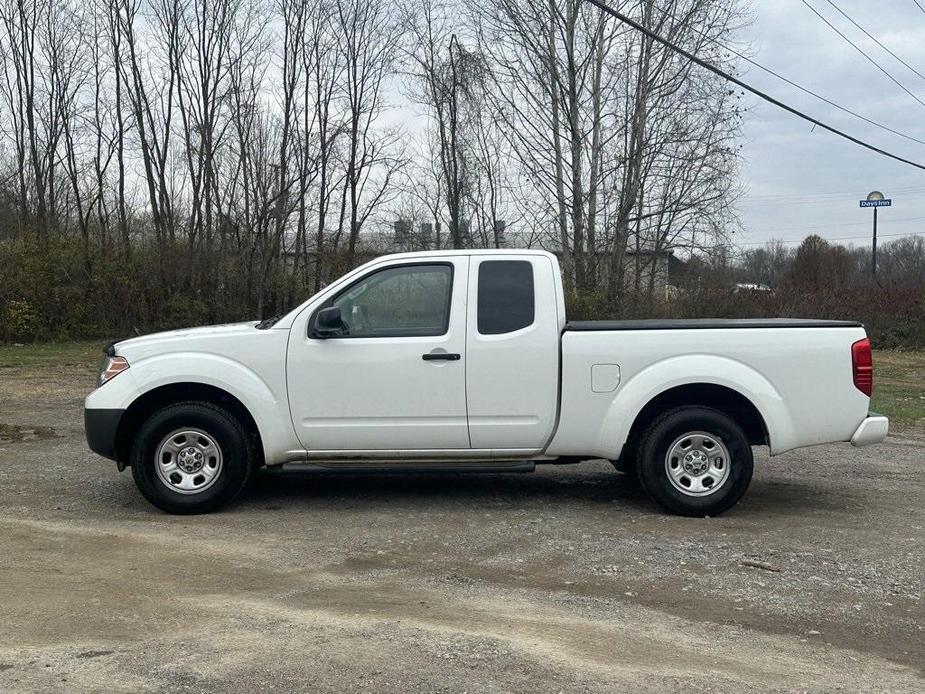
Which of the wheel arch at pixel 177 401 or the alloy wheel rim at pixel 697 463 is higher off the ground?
the wheel arch at pixel 177 401

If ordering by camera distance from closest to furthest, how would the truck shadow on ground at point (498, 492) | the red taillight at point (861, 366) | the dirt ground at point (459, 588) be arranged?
the dirt ground at point (459, 588) < the red taillight at point (861, 366) < the truck shadow on ground at point (498, 492)

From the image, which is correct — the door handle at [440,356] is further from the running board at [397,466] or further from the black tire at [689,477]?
the black tire at [689,477]

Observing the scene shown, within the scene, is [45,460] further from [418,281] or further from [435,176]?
→ [435,176]

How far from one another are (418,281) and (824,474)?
A: 14.7ft

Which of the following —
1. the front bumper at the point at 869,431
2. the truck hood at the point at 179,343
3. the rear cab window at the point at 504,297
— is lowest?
the front bumper at the point at 869,431

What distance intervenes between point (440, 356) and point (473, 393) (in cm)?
37

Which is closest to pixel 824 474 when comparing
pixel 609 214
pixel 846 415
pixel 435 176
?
pixel 846 415

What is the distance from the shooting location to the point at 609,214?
1088 inches

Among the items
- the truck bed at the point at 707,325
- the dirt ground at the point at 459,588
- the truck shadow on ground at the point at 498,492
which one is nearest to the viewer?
the dirt ground at the point at 459,588

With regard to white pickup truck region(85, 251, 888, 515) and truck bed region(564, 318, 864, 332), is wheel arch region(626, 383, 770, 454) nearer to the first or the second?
white pickup truck region(85, 251, 888, 515)

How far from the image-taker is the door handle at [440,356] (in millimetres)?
6715

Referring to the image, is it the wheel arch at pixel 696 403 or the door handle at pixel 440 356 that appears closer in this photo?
the door handle at pixel 440 356

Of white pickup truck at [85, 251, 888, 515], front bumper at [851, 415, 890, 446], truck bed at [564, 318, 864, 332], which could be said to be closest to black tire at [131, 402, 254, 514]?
white pickup truck at [85, 251, 888, 515]

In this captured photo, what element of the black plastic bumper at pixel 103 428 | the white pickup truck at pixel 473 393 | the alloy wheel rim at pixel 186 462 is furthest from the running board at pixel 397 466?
the black plastic bumper at pixel 103 428
